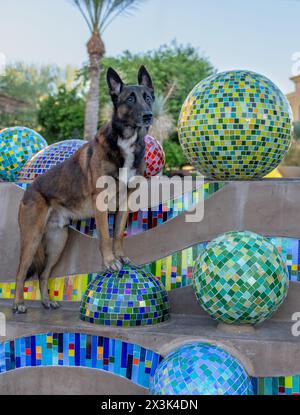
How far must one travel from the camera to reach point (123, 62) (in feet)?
100

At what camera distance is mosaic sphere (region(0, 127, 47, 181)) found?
6.01 metres

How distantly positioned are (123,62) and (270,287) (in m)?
28.4

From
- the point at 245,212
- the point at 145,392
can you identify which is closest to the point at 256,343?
the point at 145,392

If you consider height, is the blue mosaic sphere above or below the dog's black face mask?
below

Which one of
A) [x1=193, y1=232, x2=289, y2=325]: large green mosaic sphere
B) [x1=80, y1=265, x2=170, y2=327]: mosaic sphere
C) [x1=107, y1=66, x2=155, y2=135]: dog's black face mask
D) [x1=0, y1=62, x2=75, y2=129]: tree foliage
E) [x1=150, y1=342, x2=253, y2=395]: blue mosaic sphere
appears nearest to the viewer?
[x1=150, y1=342, x2=253, y2=395]: blue mosaic sphere

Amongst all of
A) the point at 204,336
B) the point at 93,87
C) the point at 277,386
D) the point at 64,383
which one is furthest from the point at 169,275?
the point at 93,87

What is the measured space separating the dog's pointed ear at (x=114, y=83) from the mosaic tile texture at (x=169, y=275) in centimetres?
143

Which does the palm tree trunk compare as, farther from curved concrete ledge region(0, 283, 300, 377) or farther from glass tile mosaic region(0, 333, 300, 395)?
glass tile mosaic region(0, 333, 300, 395)

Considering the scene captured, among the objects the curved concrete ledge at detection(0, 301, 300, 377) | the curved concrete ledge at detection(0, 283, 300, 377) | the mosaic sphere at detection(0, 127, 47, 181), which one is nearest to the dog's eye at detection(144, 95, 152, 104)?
the curved concrete ledge at detection(0, 283, 300, 377)

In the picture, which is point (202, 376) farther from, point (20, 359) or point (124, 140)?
point (124, 140)

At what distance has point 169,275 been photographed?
4.62 metres

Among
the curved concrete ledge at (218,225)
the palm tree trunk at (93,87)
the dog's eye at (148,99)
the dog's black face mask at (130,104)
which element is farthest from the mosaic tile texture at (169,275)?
the palm tree trunk at (93,87)

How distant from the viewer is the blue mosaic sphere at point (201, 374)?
3174 mm

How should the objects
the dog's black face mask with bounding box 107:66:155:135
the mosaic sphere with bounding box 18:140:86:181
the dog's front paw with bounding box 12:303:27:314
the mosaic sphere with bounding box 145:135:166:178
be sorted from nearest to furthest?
the dog's black face mask with bounding box 107:66:155:135, the dog's front paw with bounding box 12:303:27:314, the mosaic sphere with bounding box 18:140:86:181, the mosaic sphere with bounding box 145:135:166:178
